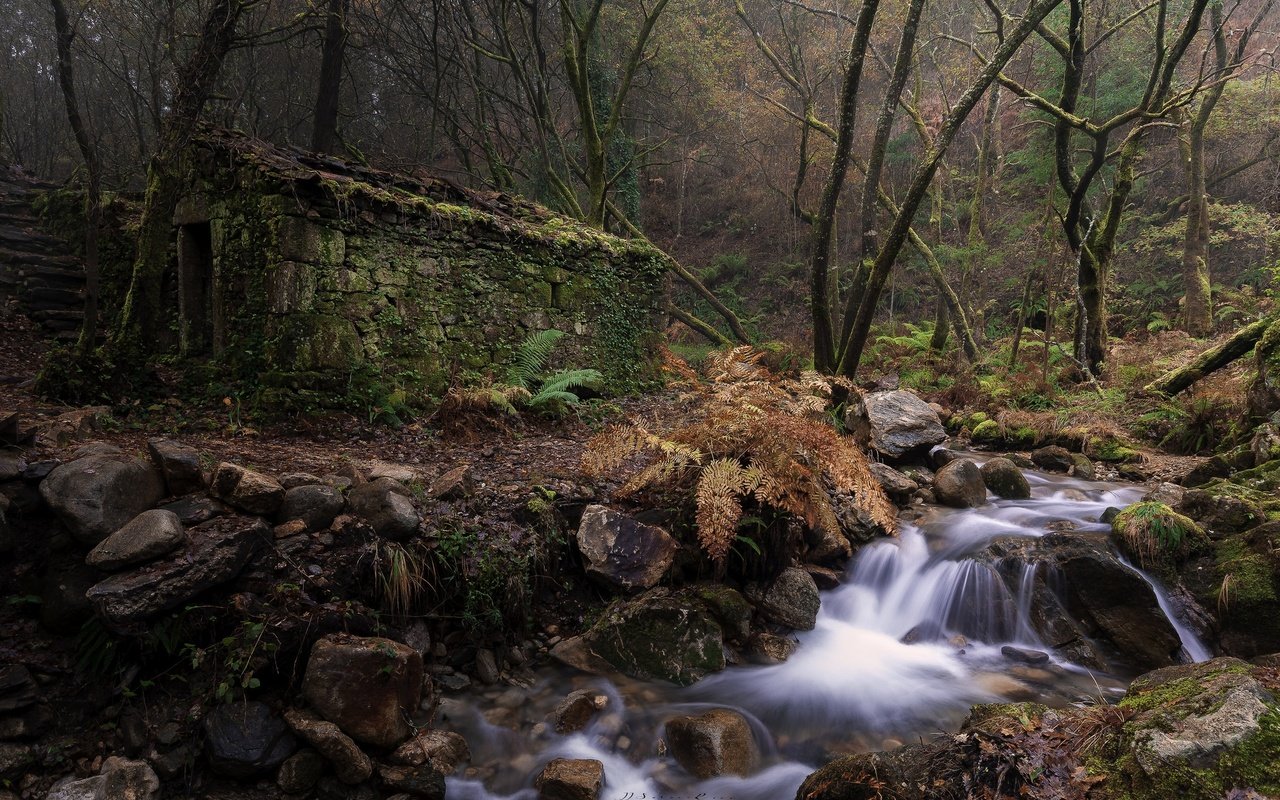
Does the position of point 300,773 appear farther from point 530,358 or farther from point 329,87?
point 329,87

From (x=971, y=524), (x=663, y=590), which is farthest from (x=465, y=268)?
(x=971, y=524)

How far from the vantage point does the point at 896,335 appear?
17422 mm

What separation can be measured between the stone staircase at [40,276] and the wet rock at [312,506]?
7.94 meters

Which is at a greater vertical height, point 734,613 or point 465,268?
point 465,268

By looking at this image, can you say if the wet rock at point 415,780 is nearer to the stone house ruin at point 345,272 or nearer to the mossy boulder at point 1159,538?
the stone house ruin at point 345,272

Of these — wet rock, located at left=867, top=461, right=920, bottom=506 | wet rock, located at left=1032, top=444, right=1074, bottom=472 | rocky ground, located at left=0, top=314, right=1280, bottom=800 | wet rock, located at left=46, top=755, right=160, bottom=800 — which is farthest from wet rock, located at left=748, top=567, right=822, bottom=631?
wet rock, located at left=1032, top=444, right=1074, bottom=472

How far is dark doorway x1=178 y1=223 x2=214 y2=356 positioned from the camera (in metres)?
7.70

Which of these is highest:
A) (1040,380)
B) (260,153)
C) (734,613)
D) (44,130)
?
(44,130)

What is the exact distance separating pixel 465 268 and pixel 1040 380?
976 centimetres

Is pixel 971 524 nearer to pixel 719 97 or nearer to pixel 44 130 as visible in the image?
pixel 719 97

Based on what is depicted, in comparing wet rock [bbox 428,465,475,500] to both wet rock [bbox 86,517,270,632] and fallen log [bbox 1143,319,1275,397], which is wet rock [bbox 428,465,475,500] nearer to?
wet rock [bbox 86,517,270,632]

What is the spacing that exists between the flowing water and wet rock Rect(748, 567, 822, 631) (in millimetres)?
136

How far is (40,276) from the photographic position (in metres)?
9.95

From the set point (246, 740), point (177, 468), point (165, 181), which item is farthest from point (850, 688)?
point (165, 181)
